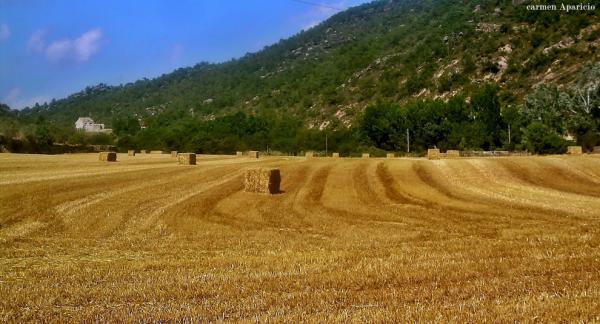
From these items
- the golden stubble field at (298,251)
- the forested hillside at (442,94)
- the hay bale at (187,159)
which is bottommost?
the golden stubble field at (298,251)

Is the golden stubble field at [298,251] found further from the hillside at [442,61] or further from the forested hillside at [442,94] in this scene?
the hillside at [442,61]

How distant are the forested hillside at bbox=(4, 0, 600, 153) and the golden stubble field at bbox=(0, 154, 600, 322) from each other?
51.7m

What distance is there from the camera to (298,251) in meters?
12.4

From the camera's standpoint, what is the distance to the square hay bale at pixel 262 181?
24.4 metres

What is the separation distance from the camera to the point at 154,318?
7426 millimetres

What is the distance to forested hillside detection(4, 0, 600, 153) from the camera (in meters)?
84.6

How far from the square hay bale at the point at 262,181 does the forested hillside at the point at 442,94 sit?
4998cm

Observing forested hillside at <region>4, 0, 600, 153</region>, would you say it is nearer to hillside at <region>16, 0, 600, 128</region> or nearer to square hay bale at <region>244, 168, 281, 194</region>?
hillside at <region>16, 0, 600, 128</region>

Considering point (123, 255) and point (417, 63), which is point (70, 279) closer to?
point (123, 255)

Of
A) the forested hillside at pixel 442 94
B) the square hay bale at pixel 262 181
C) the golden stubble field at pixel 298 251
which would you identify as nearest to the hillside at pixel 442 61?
the forested hillside at pixel 442 94

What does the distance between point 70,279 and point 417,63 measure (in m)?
144

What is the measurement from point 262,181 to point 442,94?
348 feet

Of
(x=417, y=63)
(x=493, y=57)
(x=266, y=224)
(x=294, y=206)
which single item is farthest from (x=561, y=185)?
(x=417, y=63)

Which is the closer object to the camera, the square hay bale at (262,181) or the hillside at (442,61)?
the square hay bale at (262,181)
